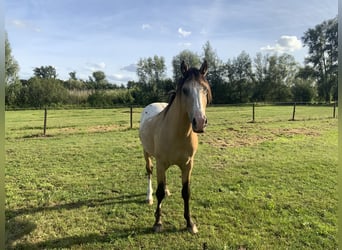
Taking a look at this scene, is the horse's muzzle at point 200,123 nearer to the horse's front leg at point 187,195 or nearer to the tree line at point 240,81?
the horse's front leg at point 187,195

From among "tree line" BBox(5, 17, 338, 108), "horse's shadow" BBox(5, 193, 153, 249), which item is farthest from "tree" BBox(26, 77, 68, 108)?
"horse's shadow" BBox(5, 193, 153, 249)

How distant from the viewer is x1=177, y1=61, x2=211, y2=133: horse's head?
2.35 metres

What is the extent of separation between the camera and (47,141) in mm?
A: 8594

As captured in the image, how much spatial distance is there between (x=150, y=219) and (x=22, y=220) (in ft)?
5.51

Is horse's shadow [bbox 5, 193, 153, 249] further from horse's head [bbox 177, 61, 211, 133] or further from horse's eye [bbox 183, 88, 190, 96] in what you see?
horse's eye [bbox 183, 88, 190, 96]

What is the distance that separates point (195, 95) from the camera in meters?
2.44

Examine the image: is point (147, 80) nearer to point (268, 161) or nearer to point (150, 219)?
point (268, 161)

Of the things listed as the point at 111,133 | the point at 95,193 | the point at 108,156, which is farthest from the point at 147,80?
the point at 95,193

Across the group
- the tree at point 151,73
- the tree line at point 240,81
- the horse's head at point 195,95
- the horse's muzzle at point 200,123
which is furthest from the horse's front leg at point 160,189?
the tree at point 151,73

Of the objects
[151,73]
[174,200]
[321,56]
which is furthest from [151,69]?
[174,200]

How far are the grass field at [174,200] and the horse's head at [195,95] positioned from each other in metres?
1.45

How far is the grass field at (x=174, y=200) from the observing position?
2.94 meters

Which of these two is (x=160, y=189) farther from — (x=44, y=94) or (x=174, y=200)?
(x=44, y=94)

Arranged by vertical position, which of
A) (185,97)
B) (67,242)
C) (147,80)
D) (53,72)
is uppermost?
(53,72)
